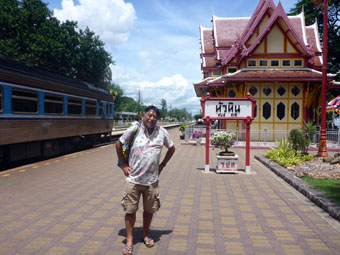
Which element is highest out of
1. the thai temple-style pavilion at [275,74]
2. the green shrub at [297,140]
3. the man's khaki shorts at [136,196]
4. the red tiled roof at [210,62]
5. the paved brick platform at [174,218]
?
the red tiled roof at [210,62]

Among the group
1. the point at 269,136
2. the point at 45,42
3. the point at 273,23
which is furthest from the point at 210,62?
the point at 45,42

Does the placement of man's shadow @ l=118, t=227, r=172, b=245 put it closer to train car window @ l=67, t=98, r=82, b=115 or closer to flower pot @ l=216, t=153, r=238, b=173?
flower pot @ l=216, t=153, r=238, b=173

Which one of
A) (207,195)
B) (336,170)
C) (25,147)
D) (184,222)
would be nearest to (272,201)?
(207,195)

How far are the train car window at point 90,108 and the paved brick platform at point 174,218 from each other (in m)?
7.66

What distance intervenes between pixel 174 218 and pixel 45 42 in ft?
94.1

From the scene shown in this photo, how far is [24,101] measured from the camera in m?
10.3

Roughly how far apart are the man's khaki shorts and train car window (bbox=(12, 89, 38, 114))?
24.4ft

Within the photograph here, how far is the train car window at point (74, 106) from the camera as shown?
13.8 m

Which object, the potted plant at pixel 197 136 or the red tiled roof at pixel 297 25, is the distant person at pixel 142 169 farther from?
the red tiled roof at pixel 297 25

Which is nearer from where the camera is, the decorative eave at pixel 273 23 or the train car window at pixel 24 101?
the train car window at pixel 24 101

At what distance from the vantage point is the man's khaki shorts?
150 inches

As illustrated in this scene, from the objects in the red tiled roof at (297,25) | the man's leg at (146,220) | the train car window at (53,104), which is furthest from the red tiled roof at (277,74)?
the man's leg at (146,220)

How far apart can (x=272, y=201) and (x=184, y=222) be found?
7.45 feet

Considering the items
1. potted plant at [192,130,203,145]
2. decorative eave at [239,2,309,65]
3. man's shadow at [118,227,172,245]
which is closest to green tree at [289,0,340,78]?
decorative eave at [239,2,309,65]
